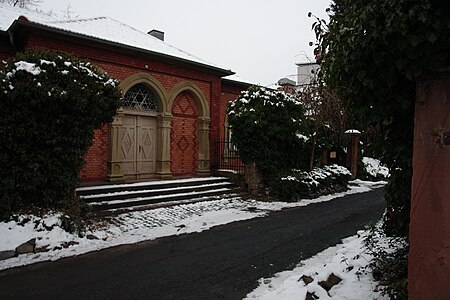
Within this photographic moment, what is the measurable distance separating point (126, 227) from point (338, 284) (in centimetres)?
501

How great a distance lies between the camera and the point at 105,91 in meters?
6.73

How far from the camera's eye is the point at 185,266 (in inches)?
186

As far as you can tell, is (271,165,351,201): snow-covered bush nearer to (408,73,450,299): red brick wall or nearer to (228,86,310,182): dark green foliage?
(228,86,310,182): dark green foliage

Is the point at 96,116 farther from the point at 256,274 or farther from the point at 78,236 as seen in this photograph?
the point at 256,274

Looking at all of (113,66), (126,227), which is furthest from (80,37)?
(126,227)

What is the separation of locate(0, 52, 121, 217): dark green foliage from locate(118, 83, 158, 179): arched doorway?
4491mm

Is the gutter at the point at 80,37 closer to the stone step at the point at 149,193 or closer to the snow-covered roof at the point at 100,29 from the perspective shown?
the snow-covered roof at the point at 100,29

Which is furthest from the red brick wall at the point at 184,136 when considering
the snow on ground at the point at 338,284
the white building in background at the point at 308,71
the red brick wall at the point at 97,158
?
the snow on ground at the point at 338,284

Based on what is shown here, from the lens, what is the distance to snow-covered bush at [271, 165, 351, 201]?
10.5 m

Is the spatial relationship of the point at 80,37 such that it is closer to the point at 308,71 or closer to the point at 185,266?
the point at 185,266

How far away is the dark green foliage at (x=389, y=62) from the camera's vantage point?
6.88ft

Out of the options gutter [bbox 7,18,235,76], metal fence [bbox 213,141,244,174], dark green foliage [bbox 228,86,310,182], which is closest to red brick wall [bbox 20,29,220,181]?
gutter [bbox 7,18,235,76]

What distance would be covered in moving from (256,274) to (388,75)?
125 inches

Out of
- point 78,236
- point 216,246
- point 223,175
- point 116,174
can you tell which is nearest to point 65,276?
point 78,236
